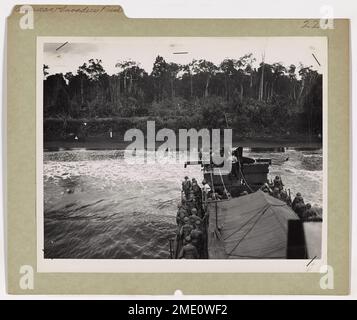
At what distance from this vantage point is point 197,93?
6.27ft

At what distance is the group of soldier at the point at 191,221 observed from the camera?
186 centimetres

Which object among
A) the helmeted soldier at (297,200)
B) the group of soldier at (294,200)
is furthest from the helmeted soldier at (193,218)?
the helmeted soldier at (297,200)

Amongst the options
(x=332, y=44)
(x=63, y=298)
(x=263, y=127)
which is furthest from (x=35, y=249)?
(x=332, y=44)

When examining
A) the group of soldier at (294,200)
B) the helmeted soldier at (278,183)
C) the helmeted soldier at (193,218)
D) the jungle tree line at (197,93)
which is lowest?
the helmeted soldier at (193,218)

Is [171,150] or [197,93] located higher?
[197,93]

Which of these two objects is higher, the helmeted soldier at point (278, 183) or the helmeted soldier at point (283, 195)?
the helmeted soldier at point (278, 183)

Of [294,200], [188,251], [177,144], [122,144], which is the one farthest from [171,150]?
[294,200]

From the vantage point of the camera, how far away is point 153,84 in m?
1.91

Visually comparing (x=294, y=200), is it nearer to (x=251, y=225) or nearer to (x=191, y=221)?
(x=251, y=225)

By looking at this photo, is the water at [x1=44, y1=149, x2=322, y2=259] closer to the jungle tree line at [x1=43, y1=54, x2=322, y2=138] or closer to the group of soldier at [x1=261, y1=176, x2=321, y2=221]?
the group of soldier at [x1=261, y1=176, x2=321, y2=221]

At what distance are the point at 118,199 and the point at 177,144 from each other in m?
0.39

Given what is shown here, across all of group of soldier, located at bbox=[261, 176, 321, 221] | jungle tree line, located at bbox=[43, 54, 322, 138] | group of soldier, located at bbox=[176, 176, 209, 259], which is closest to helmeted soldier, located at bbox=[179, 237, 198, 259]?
group of soldier, located at bbox=[176, 176, 209, 259]

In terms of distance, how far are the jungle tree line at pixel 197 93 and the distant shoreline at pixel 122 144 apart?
0.21ft

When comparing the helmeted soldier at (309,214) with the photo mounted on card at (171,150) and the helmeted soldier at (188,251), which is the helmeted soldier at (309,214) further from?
the helmeted soldier at (188,251)
